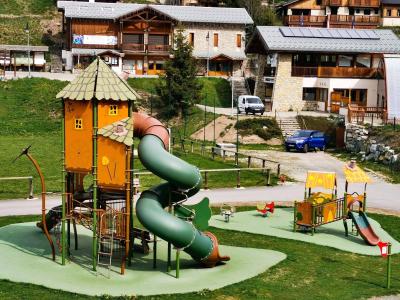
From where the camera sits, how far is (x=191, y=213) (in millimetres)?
22328

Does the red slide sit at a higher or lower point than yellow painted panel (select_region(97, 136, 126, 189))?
lower

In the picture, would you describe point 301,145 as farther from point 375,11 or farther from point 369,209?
point 375,11

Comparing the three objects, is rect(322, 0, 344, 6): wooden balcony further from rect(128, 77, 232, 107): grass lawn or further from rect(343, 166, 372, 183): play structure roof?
rect(343, 166, 372, 183): play structure roof

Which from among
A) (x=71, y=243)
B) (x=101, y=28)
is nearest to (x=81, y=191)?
(x=71, y=243)

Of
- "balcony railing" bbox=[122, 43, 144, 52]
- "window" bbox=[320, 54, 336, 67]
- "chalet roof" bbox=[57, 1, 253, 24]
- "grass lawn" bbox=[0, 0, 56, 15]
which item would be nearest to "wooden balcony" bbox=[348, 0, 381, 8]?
"chalet roof" bbox=[57, 1, 253, 24]

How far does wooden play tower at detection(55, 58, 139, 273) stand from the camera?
21.8 metres

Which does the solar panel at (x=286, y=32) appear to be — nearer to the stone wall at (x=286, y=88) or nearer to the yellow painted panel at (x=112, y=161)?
the stone wall at (x=286, y=88)

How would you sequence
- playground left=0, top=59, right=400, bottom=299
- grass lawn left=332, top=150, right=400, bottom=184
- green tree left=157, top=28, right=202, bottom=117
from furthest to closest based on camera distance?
1. green tree left=157, top=28, right=202, bottom=117
2. grass lawn left=332, top=150, right=400, bottom=184
3. playground left=0, top=59, right=400, bottom=299

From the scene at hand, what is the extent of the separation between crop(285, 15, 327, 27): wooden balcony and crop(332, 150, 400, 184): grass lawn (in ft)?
124

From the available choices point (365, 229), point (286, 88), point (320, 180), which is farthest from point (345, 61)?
point (365, 229)

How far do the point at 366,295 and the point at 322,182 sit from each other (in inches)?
328

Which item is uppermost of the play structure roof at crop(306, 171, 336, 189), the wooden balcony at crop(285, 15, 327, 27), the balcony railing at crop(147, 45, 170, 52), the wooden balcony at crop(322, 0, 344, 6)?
the wooden balcony at crop(322, 0, 344, 6)

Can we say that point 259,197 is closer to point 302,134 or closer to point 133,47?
point 302,134

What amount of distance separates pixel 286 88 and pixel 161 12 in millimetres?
19019
